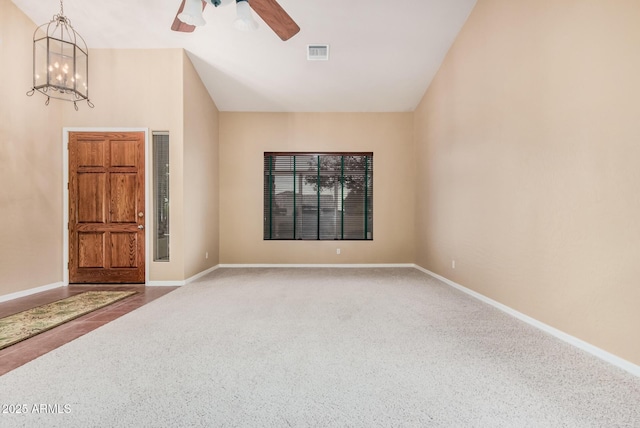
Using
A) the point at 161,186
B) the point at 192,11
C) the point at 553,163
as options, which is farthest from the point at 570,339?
the point at 161,186

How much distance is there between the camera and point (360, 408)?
5.57ft

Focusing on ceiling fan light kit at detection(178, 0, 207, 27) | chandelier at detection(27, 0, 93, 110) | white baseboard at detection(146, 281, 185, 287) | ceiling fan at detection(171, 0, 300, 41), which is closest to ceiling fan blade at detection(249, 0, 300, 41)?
ceiling fan at detection(171, 0, 300, 41)

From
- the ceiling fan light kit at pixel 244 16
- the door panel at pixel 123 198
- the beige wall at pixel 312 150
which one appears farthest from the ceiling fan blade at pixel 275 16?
the beige wall at pixel 312 150

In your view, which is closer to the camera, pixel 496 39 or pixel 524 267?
pixel 524 267

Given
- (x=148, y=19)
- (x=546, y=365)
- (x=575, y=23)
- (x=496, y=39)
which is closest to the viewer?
(x=546, y=365)

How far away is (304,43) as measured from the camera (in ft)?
16.2

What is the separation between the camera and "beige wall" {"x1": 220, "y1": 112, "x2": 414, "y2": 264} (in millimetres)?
6723

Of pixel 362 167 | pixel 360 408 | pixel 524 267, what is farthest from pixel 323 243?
pixel 360 408

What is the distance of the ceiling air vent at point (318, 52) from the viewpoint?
16.5 feet

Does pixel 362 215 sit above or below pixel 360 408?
above

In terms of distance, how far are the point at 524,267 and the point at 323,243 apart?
13.4 feet

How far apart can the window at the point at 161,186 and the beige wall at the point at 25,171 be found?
1.41 m

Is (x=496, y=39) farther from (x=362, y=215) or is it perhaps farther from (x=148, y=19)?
(x=148, y=19)

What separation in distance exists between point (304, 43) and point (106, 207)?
4.12 metres
